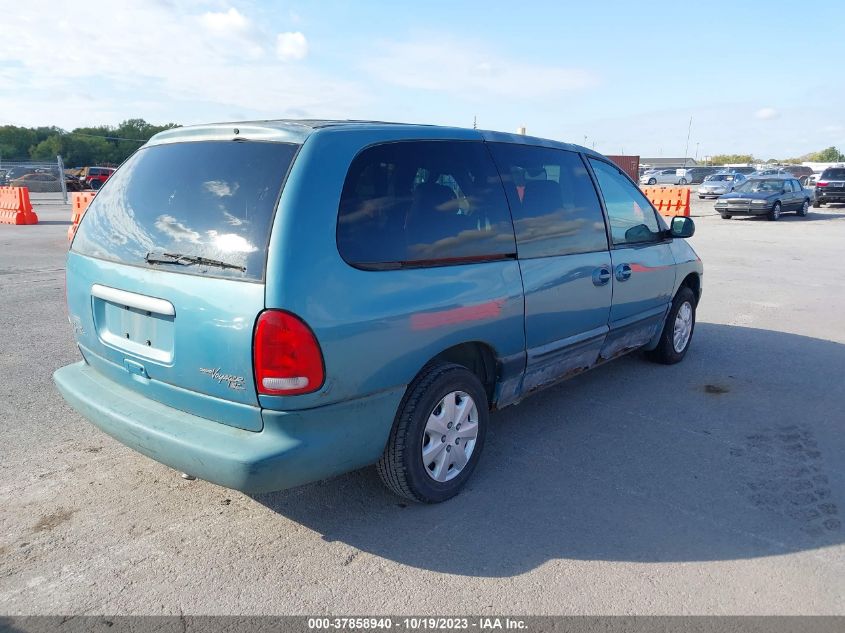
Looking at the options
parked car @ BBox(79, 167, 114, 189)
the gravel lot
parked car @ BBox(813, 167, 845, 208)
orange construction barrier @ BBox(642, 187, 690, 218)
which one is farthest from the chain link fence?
parked car @ BBox(813, 167, 845, 208)

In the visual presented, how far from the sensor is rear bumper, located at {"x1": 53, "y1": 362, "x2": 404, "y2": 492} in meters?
2.71

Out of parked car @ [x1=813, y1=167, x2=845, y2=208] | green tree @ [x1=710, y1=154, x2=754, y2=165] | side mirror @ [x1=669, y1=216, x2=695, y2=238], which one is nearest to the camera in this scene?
side mirror @ [x1=669, y1=216, x2=695, y2=238]

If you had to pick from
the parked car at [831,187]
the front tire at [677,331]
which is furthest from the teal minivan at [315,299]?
the parked car at [831,187]

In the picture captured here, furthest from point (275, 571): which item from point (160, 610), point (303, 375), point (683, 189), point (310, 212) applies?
point (683, 189)

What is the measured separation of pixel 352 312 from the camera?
9.12 feet

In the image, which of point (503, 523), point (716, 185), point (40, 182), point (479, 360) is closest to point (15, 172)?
point (40, 182)

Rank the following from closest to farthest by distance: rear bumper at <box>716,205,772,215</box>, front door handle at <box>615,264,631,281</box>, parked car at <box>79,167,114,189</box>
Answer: front door handle at <box>615,264,631,281</box>, rear bumper at <box>716,205,772,215</box>, parked car at <box>79,167,114,189</box>

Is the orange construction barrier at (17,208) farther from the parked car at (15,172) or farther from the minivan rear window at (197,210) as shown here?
the parked car at (15,172)

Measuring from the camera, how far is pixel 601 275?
438 centimetres

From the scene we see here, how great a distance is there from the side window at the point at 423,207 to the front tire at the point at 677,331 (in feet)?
8.42

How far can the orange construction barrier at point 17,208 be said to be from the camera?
1777 centimetres

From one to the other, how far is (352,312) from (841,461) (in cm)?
323

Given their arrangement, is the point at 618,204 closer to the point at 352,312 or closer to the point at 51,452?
the point at 352,312

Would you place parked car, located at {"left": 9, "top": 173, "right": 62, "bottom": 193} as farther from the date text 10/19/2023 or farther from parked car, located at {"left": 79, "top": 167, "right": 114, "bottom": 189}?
the date text 10/19/2023
